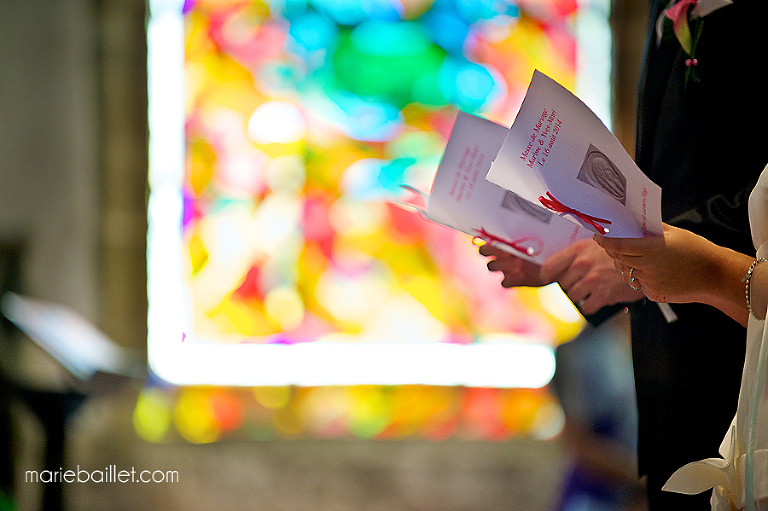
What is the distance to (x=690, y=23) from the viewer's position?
0.87 metres

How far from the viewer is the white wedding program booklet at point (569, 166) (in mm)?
566

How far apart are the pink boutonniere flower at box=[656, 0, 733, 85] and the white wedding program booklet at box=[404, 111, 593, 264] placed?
0.90 feet

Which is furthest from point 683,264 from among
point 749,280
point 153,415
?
point 153,415

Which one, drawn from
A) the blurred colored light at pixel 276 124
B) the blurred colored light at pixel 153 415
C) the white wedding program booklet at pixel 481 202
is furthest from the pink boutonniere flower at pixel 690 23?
the blurred colored light at pixel 153 415

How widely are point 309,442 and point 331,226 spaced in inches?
35.6

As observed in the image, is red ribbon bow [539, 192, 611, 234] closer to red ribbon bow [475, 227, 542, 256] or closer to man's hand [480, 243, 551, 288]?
red ribbon bow [475, 227, 542, 256]

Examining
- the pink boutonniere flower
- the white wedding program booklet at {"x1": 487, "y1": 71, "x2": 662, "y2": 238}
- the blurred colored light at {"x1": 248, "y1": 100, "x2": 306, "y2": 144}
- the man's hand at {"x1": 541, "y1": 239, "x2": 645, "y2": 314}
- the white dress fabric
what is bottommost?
the white dress fabric

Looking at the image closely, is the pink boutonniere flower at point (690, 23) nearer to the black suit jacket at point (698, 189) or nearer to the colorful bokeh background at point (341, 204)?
the black suit jacket at point (698, 189)

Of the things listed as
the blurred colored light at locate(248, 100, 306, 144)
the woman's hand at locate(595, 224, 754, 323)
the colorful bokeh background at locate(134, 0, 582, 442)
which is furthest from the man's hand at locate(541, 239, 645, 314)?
the blurred colored light at locate(248, 100, 306, 144)

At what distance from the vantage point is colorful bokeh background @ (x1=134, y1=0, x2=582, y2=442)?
2.55m

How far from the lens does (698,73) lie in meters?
0.86

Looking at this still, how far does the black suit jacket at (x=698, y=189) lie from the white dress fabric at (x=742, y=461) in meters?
0.25

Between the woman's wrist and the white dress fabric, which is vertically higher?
the woman's wrist

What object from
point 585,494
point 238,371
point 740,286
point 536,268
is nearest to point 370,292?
point 238,371
